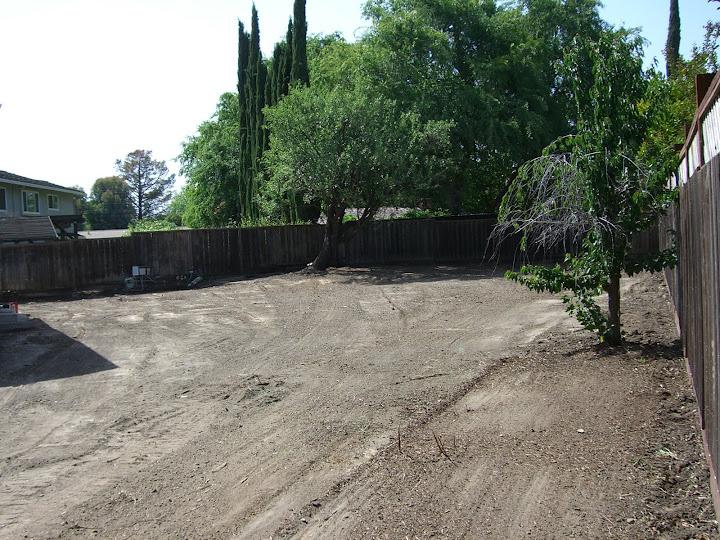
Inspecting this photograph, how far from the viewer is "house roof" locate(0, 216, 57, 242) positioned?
24109mm

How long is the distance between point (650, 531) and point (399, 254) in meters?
23.9

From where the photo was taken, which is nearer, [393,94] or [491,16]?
[393,94]

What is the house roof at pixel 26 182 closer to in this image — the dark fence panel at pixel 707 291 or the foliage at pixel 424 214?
the foliage at pixel 424 214

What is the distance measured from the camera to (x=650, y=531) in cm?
409

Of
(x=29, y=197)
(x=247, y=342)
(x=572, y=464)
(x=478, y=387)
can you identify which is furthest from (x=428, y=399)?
(x=29, y=197)

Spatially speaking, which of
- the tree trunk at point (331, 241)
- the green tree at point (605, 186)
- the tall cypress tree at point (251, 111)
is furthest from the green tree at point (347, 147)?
the green tree at point (605, 186)

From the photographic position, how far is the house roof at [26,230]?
24.1 m

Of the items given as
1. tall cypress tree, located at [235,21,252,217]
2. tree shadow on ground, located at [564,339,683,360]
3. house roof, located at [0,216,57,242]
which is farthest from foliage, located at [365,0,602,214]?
tree shadow on ground, located at [564,339,683,360]

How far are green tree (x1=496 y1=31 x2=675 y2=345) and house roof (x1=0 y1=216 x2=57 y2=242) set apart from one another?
20.1m

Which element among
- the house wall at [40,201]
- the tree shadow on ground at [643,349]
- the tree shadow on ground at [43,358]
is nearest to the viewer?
the tree shadow on ground at [643,349]

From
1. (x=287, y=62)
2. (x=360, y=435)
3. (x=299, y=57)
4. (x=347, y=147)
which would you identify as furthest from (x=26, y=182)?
(x=360, y=435)

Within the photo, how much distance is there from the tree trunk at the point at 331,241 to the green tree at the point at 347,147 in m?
0.85

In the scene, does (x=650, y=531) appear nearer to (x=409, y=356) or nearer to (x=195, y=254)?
(x=409, y=356)

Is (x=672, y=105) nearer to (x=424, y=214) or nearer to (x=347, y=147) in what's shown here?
(x=347, y=147)
